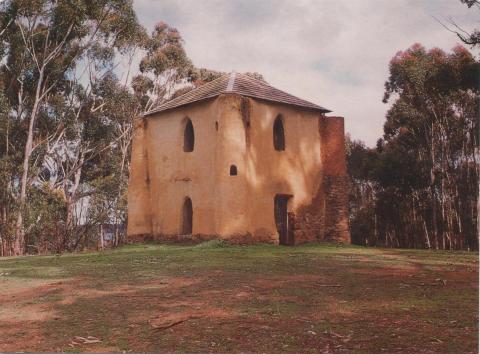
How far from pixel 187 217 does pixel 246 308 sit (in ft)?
39.9

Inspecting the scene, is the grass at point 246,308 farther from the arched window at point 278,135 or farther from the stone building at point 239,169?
the arched window at point 278,135

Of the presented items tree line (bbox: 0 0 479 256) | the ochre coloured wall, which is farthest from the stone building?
tree line (bbox: 0 0 479 256)

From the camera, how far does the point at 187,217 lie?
18250mm

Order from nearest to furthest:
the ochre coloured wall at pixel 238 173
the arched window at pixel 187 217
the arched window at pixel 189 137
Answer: the ochre coloured wall at pixel 238 173, the arched window at pixel 187 217, the arched window at pixel 189 137

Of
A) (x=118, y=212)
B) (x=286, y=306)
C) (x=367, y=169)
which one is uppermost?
(x=367, y=169)

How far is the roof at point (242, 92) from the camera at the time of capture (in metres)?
17.6

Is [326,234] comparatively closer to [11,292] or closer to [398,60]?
[398,60]

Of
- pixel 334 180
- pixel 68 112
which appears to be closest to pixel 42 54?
pixel 68 112

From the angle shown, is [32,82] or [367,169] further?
[367,169]

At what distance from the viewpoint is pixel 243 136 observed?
16969 millimetres

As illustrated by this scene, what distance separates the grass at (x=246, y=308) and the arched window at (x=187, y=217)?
749 centimetres

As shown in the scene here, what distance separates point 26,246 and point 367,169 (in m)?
17.8

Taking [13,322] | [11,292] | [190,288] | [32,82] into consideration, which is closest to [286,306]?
[190,288]

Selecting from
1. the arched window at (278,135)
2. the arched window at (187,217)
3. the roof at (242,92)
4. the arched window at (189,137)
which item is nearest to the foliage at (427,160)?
the roof at (242,92)
